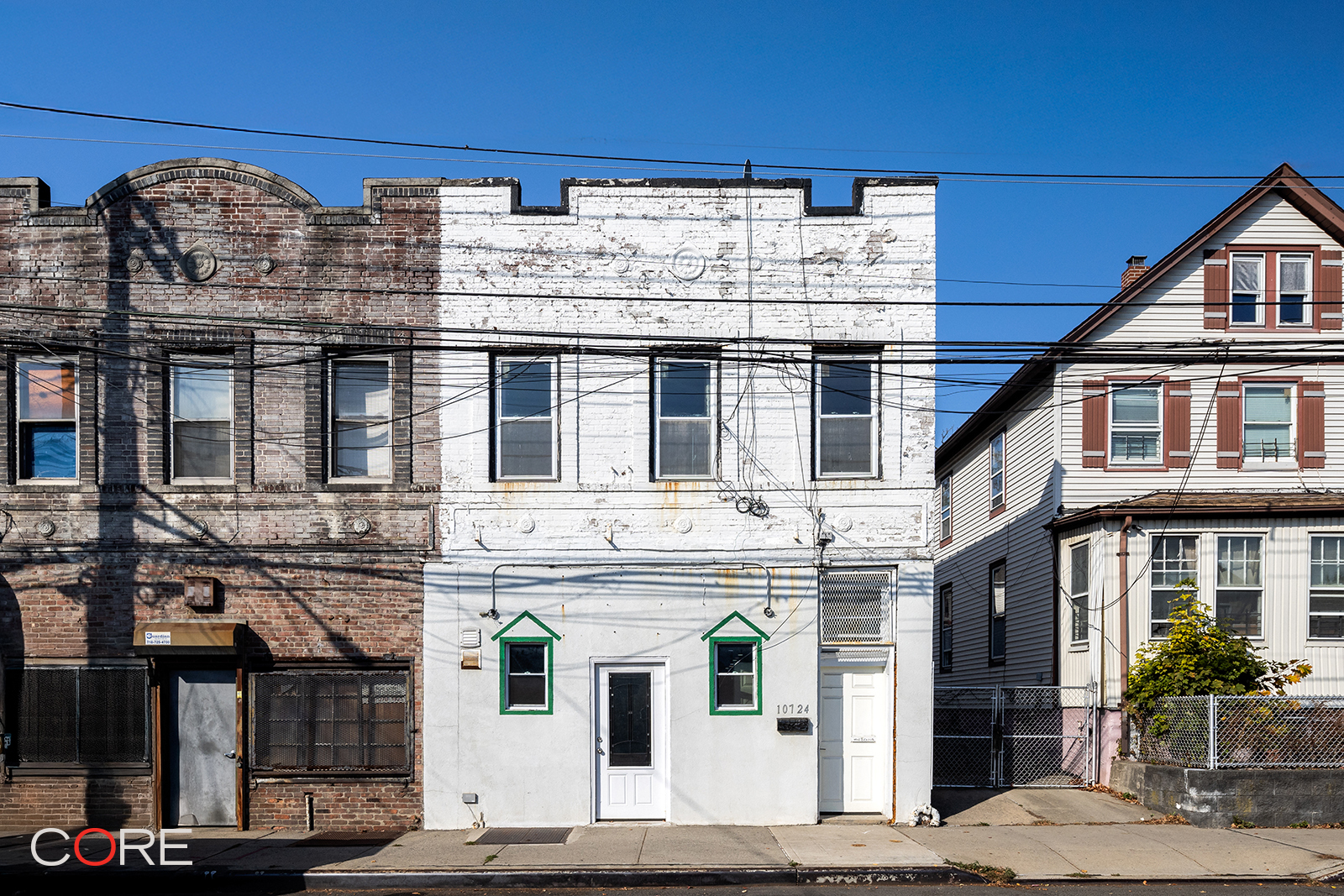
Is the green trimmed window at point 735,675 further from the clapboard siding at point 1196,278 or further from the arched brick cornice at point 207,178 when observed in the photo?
the clapboard siding at point 1196,278

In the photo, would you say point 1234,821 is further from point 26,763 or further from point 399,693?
point 26,763

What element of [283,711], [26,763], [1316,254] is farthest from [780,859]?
[1316,254]

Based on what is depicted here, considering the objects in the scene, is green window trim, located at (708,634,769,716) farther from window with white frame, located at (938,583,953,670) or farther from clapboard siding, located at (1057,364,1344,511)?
window with white frame, located at (938,583,953,670)

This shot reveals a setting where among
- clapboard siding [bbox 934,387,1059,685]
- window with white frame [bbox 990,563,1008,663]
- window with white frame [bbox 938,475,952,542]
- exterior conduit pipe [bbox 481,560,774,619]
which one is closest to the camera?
exterior conduit pipe [bbox 481,560,774,619]

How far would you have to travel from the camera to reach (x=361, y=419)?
14.9 metres

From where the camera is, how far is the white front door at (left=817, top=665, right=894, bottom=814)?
14.7 metres

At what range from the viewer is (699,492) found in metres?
14.8

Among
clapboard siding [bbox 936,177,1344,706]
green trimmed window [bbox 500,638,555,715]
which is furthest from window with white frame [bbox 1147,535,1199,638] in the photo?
green trimmed window [bbox 500,638,555,715]

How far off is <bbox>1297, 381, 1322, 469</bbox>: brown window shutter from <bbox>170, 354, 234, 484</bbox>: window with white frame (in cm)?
1691

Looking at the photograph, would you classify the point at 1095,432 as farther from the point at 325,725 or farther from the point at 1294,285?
the point at 325,725

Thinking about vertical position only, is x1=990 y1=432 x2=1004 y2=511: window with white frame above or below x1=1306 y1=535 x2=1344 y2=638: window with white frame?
above

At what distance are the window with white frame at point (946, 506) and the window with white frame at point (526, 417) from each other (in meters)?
15.3

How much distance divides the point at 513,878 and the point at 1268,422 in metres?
14.8

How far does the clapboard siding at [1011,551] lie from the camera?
20375 millimetres
